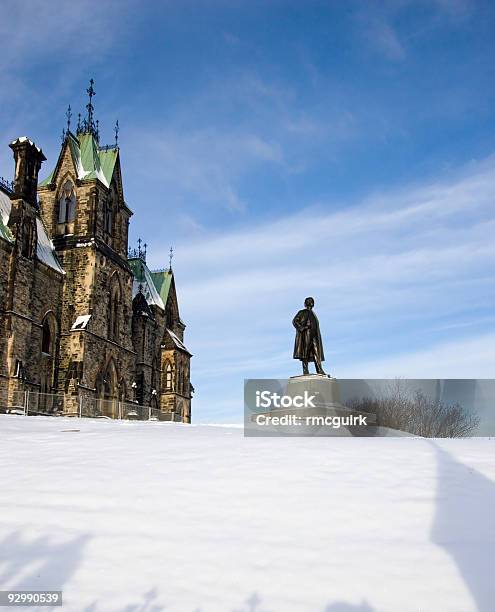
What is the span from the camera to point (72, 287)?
3541cm

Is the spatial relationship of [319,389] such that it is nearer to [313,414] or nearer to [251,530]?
[313,414]

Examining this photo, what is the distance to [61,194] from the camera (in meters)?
38.8

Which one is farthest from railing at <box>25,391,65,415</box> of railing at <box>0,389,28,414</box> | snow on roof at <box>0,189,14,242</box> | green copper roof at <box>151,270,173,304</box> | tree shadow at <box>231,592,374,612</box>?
green copper roof at <box>151,270,173,304</box>

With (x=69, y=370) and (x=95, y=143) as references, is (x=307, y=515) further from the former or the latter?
(x=95, y=143)

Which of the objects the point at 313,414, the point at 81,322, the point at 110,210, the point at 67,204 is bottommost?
the point at 313,414

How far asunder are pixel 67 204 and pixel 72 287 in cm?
624

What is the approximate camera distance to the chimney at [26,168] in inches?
1255

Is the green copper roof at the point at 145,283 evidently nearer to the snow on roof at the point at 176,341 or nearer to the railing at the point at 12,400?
the snow on roof at the point at 176,341

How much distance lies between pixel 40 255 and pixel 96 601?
30244 millimetres

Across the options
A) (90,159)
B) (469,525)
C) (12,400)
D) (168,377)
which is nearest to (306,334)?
(469,525)

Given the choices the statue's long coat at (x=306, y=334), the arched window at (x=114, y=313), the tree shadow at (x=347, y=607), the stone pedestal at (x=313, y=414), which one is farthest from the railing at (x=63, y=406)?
the tree shadow at (x=347, y=607)

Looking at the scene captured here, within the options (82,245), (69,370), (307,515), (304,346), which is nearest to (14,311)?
(69,370)

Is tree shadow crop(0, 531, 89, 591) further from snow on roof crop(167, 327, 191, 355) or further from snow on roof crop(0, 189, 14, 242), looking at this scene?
snow on roof crop(167, 327, 191, 355)

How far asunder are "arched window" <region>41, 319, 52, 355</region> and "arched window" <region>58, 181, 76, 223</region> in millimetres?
7577
